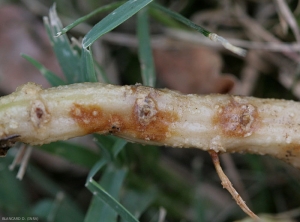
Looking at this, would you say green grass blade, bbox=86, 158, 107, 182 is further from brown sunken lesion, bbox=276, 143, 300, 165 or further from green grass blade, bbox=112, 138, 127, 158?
brown sunken lesion, bbox=276, 143, 300, 165

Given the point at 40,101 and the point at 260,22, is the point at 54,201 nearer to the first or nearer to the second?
the point at 40,101

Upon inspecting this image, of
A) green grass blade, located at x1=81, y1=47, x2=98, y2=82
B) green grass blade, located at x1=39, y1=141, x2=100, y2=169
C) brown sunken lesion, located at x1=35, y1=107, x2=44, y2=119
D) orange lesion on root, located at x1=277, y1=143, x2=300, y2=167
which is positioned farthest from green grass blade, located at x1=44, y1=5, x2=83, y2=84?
orange lesion on root, located at x1=277, y1=143, x2=300, y2=167

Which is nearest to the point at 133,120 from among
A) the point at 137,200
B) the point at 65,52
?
the point at 65,52

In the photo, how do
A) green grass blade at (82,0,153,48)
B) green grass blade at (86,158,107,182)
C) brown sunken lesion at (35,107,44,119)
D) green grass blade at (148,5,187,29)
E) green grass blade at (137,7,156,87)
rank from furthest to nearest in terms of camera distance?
green grass blade at (148,5,187,29) → green grass blade at (137,7,156,87) → green grass blade at (86,158,107,182) → green grass blade at (82,0,153,48) → brown sunken lesion at (35,107,44,119)

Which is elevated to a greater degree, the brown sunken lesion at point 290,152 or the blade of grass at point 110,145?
the brown sunken lesion at point 290,152

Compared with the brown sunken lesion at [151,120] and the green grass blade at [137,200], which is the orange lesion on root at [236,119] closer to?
the brown sunken lesion at [151,120]

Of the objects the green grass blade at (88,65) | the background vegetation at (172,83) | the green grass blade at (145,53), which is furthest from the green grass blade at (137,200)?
the green grass blade at (88,65)

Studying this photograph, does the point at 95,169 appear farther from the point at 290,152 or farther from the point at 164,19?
the point at 164,19
